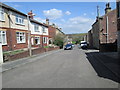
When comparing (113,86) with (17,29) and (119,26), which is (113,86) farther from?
(17,29)

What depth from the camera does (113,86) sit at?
5.14 metres

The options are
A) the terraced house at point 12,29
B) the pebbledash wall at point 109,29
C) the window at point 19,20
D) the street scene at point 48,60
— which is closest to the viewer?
the street scene at point 48,60

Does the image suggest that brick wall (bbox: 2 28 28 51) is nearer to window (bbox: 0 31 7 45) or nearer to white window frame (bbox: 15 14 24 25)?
window (bbox: 0 31 7 45)

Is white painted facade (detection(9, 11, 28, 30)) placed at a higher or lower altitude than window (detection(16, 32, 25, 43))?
higher

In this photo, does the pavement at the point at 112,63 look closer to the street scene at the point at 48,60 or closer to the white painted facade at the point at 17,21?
the street scene at the point at 48,60

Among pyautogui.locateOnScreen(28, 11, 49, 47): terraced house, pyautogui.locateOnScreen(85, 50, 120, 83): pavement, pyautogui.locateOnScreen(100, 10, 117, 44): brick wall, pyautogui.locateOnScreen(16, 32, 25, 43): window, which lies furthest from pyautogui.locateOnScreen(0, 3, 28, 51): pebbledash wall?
pyautogui.locateOnScreen(100, 10, 117, 44): brick wall

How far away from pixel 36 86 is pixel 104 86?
310 centimetres

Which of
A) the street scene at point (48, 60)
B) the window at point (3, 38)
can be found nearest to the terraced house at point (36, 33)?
the street scene at point (48, 60)

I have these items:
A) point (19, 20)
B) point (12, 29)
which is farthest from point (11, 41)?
point (19, 20)

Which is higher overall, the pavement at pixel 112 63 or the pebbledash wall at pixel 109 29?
the pebbledash wall at pixel 109 29

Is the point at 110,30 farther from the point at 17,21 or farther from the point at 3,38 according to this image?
the point at 3,38

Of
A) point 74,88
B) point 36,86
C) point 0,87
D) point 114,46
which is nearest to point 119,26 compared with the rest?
point 114,46

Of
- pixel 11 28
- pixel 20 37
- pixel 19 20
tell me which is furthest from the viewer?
pixel 20 37

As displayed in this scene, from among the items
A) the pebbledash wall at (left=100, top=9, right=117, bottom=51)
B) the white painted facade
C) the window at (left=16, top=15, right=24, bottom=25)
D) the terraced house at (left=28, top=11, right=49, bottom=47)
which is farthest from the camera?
the terraced house at (left=28, top=11, right=49, bottom=47)
